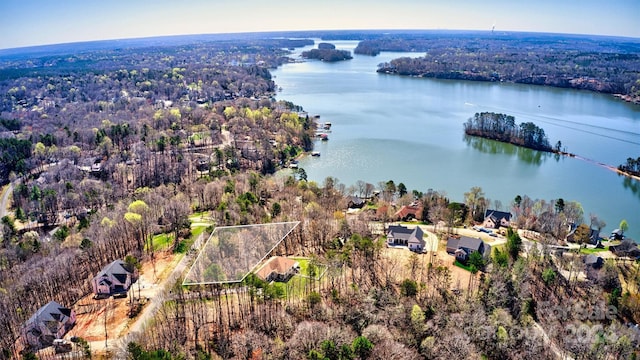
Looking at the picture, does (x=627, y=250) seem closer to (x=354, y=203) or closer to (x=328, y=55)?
(x=354, y=203)

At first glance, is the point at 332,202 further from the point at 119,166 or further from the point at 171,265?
the point at 119,166

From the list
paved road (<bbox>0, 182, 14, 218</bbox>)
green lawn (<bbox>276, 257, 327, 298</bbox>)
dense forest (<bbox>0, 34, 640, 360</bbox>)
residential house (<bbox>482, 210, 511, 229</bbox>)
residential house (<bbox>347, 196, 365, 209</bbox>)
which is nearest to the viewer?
dense forest (<bbox>0, 34, 640, 360</bbox>)

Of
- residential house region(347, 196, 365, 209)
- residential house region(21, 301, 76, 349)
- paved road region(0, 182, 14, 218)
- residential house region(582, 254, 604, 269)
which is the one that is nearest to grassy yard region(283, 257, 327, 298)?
residential house region(21, 301, 76, 349)

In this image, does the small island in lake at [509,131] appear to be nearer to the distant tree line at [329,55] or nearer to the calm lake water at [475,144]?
the calm lake water at [475,144]

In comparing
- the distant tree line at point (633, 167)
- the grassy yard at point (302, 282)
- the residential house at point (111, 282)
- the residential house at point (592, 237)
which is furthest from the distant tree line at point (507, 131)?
the residential house at point (111, 282)

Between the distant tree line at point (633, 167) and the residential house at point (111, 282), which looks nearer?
the residential house at point (111, 282)

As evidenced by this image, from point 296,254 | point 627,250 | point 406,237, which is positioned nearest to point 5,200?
point 296,254

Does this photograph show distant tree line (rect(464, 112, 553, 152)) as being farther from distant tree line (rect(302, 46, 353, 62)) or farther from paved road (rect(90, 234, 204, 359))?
distant tree line (rect(302, 46, 353, 62))
